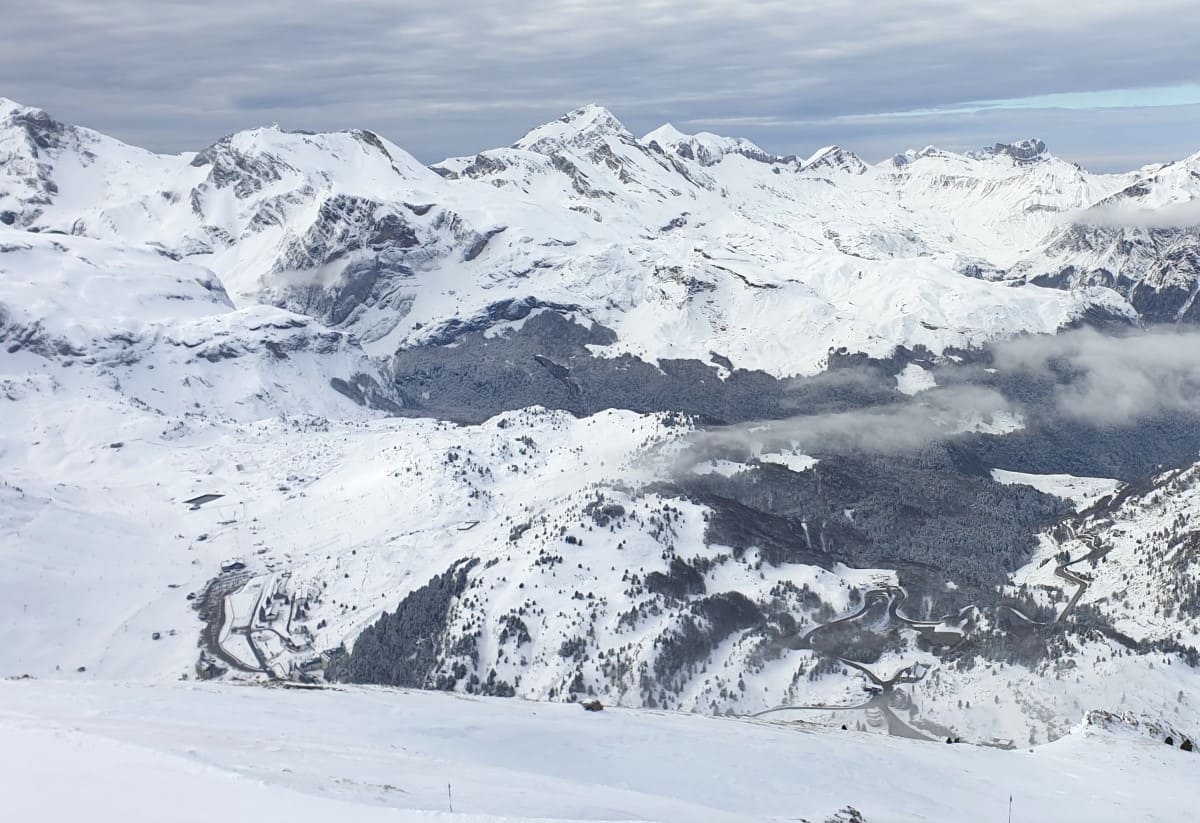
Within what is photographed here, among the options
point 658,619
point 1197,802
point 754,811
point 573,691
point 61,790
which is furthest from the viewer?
point 658,619

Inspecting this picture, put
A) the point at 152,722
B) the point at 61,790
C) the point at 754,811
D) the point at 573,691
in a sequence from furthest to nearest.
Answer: the point at 573,691 → the point at 152,722 → the point at 754,811 → the point at 61,790

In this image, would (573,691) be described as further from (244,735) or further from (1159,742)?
(244,735)

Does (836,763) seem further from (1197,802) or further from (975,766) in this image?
(1197,802)

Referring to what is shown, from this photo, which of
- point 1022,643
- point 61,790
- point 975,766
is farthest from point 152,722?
point 1022,643

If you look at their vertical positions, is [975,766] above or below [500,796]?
below

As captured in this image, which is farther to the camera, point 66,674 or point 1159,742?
point 66,674

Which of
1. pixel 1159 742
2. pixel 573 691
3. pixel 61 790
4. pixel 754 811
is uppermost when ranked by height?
pixel 61 790
